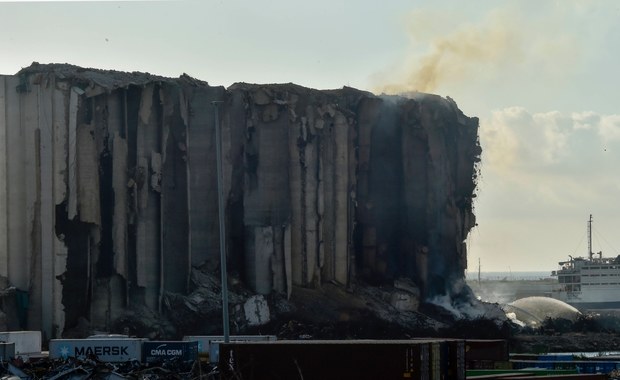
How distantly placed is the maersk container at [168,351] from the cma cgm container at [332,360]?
1370cm

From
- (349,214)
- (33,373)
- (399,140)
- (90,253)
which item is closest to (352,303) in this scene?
(349,214)

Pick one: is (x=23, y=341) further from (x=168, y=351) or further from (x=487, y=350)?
(x=487, y=350)

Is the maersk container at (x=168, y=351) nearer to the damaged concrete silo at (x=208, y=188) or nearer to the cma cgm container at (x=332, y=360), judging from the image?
the cma cgm container at (x=332, y=360)

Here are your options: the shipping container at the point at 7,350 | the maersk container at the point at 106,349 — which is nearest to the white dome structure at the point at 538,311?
the maersk container at the point at 106,349

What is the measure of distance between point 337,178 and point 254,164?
277 inches

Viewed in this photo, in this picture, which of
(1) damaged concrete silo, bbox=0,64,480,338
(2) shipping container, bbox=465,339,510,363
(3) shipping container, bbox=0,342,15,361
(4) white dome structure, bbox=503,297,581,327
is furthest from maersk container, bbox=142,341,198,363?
(4) white dome structure, bbox=503,297,581,327

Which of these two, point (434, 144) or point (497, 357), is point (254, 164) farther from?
point (497, 357)

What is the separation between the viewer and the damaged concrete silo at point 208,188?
88.3 meters

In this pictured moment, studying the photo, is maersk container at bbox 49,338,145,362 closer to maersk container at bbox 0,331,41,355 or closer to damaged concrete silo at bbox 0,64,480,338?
maersk container at bbox 0,331,41,355

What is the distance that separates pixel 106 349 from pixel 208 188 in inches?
1476

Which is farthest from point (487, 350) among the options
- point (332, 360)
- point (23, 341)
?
point (332, 360)

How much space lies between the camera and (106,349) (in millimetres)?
60812

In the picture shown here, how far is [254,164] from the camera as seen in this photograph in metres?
99.9

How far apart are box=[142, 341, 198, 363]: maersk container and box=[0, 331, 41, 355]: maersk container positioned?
300 inches
